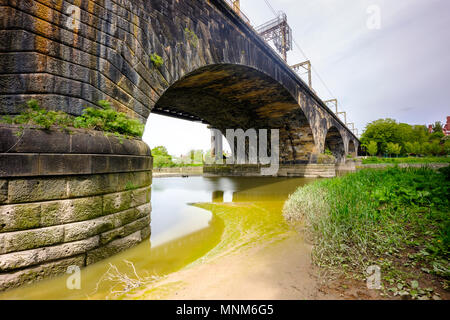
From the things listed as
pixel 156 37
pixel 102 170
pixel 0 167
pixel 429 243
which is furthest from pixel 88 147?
pixel 429 243

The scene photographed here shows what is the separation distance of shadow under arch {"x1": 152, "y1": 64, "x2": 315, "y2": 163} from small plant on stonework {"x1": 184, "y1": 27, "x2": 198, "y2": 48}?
0.89 meters

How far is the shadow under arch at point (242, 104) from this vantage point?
10289 mm

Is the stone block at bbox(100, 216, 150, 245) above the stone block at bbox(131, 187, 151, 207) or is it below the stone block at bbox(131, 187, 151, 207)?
below

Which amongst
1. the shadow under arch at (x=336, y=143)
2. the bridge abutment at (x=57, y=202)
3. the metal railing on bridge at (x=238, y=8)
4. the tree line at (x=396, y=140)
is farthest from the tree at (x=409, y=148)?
the bridge abutment at (x=57, y=202)

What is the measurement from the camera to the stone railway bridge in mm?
2559

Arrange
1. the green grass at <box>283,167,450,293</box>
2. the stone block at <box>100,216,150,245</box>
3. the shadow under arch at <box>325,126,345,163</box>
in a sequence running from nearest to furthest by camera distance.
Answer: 1. the green grass at <box>283,167,450,293</box>
2. the stone block at <box>100,216,150,245</box>
3. the shadow under arch at <box>325,126,345,163</box>

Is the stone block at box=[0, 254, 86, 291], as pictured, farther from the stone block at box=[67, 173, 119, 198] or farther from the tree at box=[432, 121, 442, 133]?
the tree at box=[432, 121, 442, 133]

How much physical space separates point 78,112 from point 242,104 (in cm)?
1298

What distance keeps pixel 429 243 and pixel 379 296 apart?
4.24ft

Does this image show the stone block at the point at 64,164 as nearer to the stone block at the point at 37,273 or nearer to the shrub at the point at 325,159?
the stone block at the point at 37,273

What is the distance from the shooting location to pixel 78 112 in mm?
Answer: 3490

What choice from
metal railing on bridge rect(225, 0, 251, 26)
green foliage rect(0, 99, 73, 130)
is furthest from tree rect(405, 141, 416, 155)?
green foliage rect(0, 99, 73, 130)

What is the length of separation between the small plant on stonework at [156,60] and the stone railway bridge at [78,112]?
0.07 metres

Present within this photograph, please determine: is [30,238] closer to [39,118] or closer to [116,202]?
[116,202]
